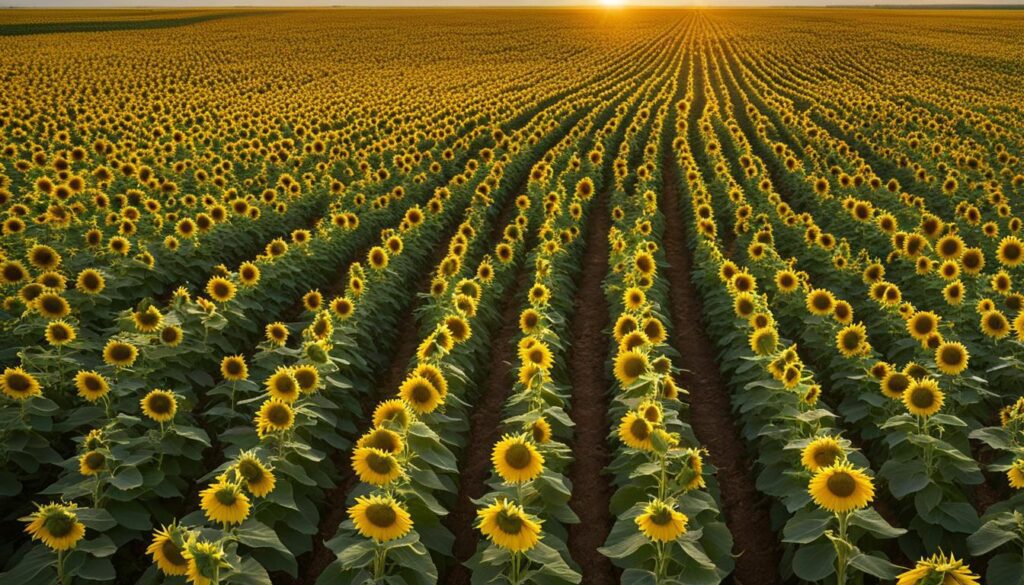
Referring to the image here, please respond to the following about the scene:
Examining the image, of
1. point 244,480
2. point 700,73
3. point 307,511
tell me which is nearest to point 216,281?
point 307,511

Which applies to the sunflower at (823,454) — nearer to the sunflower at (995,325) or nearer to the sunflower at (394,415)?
the sunflower at (394,415)

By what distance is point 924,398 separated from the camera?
198 inches

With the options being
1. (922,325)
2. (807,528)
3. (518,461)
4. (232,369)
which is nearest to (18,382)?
(232,369)

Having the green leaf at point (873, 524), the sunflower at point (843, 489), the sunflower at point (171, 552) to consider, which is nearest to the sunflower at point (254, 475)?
the sunflower at point (171, 552)

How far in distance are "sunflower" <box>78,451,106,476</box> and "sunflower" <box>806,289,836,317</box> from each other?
22.3 ft

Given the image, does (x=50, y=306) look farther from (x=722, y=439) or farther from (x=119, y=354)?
(x=722, y=439)

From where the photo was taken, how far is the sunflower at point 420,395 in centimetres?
541

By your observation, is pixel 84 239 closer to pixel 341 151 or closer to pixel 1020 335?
pixel 341 151

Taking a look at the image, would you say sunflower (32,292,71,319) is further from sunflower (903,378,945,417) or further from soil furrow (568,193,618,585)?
sunflower (903,378,945,417)

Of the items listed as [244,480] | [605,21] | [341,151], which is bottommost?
[605,21]

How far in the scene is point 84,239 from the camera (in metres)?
9.80

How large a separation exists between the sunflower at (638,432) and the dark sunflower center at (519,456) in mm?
898

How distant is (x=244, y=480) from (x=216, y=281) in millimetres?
3999

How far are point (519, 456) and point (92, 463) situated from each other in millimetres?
2810
